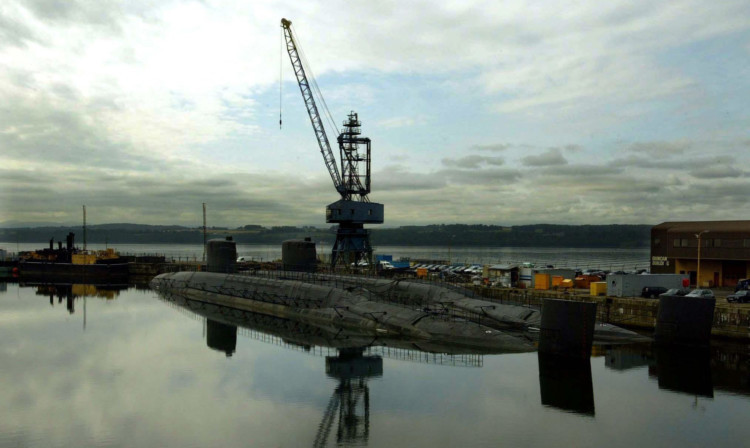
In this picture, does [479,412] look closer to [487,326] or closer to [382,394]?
[382,394]

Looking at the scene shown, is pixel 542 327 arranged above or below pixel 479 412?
above

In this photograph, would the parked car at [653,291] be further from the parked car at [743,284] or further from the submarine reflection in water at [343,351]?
the submarine reflection in water at [343,351]

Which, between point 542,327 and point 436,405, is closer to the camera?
point 436,405

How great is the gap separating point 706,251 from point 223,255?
42.2 meters

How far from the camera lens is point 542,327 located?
28.7 metres

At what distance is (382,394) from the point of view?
23.7 metres

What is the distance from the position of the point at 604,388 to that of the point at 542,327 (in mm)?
4823

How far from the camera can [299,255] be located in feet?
184

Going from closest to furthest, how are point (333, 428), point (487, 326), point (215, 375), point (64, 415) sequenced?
1. point (333, 428)
2. point (64, 415)
3. point (215, 375)
4. point (487, 326)

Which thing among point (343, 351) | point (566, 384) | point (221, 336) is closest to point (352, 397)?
point (343, 351)

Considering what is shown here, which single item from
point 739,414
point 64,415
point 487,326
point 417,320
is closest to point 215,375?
point 64,415

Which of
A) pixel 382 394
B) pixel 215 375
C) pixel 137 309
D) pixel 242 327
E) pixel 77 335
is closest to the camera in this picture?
pixel 382 394

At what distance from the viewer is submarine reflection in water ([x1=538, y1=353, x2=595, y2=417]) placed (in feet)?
74.3

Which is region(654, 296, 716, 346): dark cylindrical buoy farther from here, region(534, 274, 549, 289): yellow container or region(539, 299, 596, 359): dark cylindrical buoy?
Answer: region(534, 274, 549, 289): yellow container
